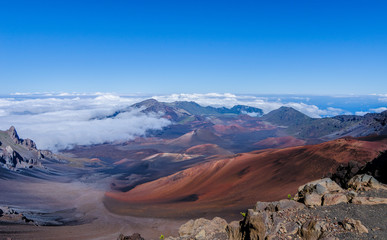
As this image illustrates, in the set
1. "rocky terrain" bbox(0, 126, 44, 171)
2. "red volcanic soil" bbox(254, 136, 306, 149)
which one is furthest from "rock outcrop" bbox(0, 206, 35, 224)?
"red volcanic soil" bbox(254, 136, 306, 149)

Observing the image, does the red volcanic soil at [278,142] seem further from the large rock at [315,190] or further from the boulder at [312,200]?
the boulder at [312,200]

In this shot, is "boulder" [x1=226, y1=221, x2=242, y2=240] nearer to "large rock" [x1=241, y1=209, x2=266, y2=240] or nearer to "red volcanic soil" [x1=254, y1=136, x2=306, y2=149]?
"large rock" [x1=241, y1=209, x2=266, y2=240]

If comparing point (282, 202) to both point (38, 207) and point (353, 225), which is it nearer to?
point (353, 225)

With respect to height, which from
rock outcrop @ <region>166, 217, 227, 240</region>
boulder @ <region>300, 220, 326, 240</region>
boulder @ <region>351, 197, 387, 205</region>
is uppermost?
boulder @ <region>351, 197, 387, 205</region>

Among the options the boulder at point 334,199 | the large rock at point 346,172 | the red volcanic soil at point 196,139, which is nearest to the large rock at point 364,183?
the boulder at point 334,199

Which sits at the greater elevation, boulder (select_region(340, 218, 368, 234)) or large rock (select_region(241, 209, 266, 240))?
boulder (select_region(340, 218, 368, 234))

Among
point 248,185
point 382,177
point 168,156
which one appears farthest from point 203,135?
point 382,177
